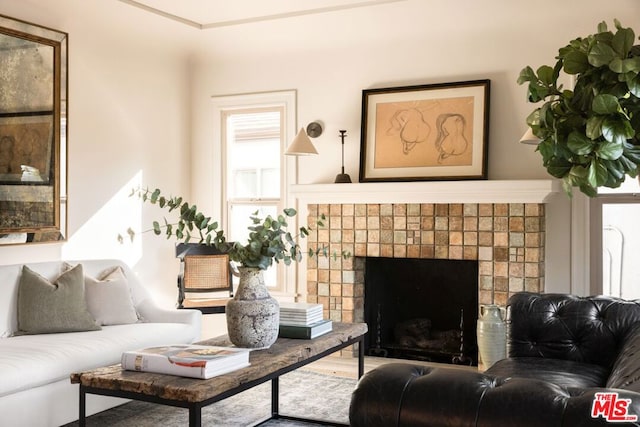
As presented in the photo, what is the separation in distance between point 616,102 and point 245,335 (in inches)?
96.7

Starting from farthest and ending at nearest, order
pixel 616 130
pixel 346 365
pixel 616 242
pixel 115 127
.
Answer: pixel 115 127, pixel 346 365, pixel 616 242, pixel 616 130

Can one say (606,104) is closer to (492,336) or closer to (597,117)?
(597,117)

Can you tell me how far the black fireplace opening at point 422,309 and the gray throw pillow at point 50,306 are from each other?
2.28 meters

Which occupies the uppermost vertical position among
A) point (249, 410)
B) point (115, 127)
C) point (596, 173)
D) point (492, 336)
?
point (115, 127)

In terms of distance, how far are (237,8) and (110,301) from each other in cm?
230

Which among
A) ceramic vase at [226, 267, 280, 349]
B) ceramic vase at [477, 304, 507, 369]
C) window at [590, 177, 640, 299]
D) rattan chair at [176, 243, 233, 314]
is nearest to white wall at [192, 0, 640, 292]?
window at [590, 177, 640, 299]

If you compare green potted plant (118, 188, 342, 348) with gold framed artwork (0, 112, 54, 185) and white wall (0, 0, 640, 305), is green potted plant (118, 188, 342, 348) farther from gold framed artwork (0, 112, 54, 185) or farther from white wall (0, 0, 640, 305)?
white wall (0, 0, 640, 305)

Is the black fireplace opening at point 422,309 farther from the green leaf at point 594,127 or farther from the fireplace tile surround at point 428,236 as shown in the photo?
the green leaf at point 594,127

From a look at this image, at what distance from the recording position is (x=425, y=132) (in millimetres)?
5316

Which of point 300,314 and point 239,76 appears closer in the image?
point 300,314

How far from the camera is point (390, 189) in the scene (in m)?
5.29

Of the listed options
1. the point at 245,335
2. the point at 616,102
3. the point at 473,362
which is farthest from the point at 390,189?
the point at 616,102


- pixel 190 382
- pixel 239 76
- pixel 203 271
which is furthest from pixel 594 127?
pixel 239 76

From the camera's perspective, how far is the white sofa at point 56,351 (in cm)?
341
